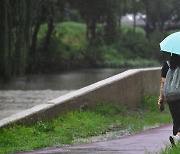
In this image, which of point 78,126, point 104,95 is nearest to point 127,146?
point 78,126

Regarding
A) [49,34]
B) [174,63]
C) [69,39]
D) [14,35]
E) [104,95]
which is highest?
[174,63]

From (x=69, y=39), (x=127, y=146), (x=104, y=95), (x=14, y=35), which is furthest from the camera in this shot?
(x=69, y=39)

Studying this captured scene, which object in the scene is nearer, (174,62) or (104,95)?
(174,62)

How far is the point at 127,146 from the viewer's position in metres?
9.95

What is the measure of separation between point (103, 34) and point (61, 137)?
4846 cm

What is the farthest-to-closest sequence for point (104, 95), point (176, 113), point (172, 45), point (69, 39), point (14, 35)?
point (69, 39) → point (14, 35) → point (104, 95) → point (176, 113) → point (172, 45)

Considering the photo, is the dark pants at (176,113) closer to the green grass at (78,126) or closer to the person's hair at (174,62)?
the person's hair at (174,62)

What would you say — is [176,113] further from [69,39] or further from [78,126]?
[69,39]

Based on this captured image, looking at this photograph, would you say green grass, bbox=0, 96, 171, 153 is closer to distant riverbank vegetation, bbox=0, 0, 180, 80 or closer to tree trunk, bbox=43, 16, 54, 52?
distant riverbank vegetation, bbox=0, 0, 180, 80

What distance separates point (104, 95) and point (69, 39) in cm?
4702

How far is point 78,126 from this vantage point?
12.4 metres

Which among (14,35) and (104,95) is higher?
(14,35)

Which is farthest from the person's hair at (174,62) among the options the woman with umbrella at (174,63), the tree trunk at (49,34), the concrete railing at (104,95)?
the tree trunk at (49,34)

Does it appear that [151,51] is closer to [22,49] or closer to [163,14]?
[163,14]
